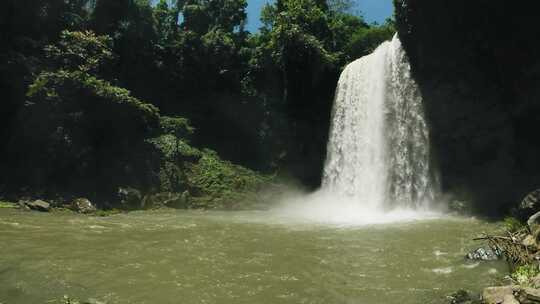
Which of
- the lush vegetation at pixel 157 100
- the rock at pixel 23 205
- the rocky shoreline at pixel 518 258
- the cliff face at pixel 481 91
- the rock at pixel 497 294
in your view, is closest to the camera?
the rocky shoreline at pixel 518 258

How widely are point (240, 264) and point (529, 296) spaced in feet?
20.1

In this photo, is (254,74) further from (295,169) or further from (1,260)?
(1,260)

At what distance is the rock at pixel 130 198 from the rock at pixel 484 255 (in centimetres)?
1893

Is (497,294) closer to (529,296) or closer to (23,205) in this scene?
(529,296)

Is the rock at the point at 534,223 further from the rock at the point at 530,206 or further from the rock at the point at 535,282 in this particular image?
the rock at the point at 535,282

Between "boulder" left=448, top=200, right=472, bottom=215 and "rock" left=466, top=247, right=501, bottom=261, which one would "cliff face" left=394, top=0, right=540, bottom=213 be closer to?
"boulder" left=448, top=200, right=472, bottom=215

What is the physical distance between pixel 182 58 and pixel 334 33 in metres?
13.0

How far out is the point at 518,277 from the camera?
29.3ft

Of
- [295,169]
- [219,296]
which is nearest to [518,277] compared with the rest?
[219,296]

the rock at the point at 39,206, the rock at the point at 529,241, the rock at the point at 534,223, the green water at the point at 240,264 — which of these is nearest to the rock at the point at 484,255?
the green water at the point at 240,264

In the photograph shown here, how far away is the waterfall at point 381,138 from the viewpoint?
23391 mm

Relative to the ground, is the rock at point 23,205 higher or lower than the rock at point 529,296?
higher

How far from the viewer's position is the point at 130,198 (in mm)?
26047

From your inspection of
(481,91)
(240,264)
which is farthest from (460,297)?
(481,91)
